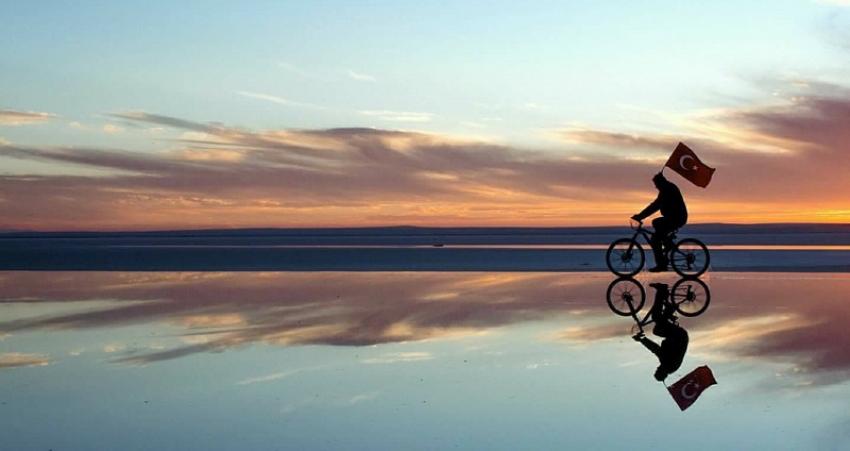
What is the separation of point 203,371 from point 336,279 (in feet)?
41.1

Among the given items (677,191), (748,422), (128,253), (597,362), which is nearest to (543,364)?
(597,362)

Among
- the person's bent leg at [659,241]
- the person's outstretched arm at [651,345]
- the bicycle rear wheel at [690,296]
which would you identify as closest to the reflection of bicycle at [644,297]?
the bicycle rear wheel at [690,296]

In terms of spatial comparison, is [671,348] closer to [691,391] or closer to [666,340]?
[666,340]

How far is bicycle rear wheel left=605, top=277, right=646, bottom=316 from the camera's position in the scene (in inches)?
631

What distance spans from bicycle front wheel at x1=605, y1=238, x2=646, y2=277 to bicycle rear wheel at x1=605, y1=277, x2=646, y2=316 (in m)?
0.41

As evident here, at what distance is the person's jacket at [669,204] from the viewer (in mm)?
20750

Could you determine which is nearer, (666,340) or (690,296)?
(666,340)

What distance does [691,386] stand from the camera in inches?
365

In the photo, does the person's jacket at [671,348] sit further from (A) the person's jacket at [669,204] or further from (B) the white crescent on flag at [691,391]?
(A) the person's jacket at [669,204]

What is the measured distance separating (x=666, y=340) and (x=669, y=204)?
8820 millimetres

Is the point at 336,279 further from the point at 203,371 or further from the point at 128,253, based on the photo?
the point at 128,253

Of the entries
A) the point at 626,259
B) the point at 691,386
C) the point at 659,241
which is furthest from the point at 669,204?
the point at 691,386

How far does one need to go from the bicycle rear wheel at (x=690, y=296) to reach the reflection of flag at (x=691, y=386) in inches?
215

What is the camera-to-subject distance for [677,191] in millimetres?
20828
